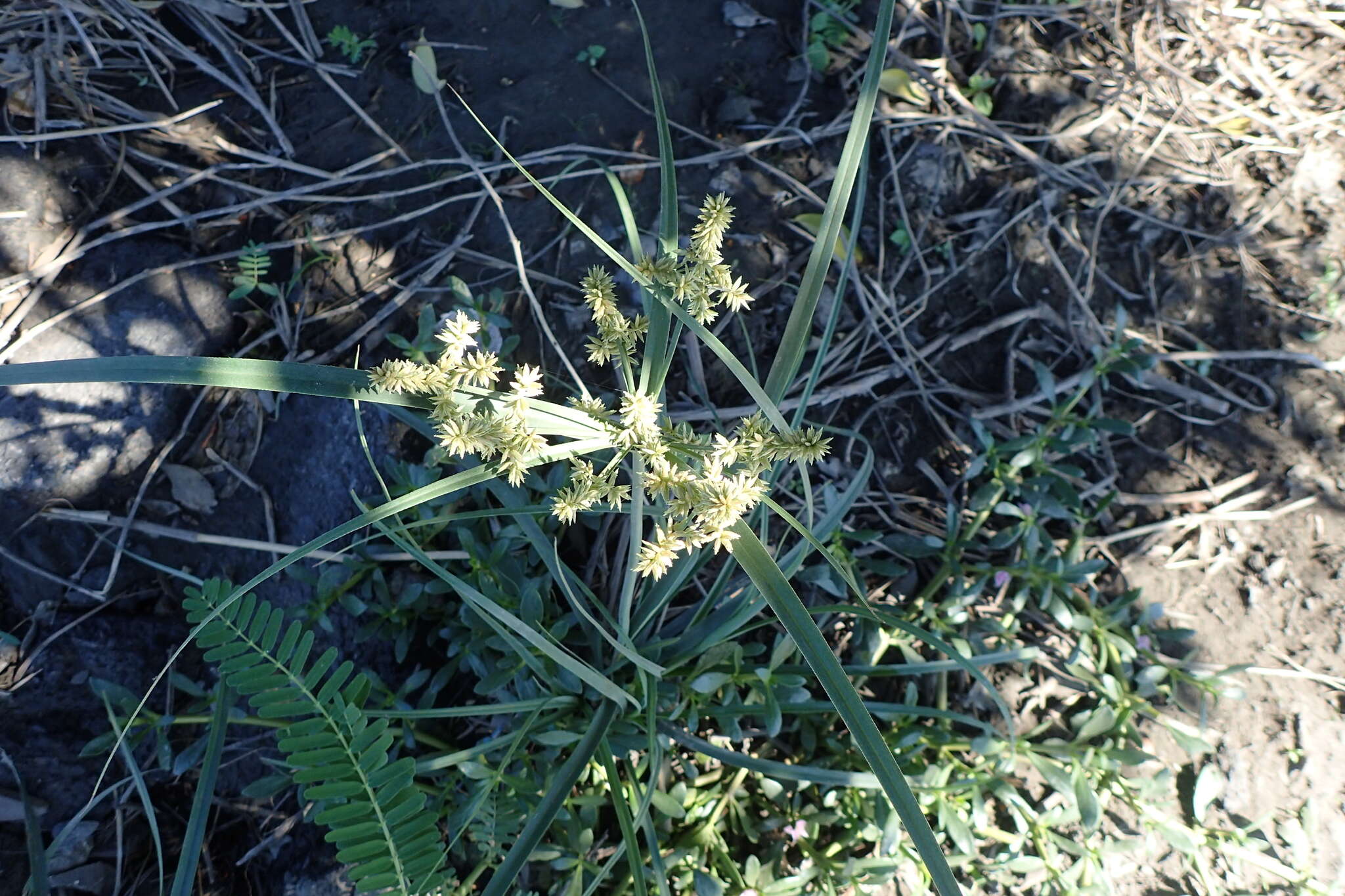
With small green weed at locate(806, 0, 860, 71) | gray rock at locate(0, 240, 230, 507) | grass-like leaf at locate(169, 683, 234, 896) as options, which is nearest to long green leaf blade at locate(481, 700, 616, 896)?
grass-like leaf at locate(169, 683, 234, 896)

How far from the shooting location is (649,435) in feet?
3.83

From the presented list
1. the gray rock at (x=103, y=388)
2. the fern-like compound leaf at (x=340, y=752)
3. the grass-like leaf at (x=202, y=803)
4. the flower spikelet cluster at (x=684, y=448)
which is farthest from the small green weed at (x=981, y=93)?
the grass-like leaf at (x=202, y=803)

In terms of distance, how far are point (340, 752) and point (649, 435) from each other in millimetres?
915

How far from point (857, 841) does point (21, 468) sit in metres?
2.43

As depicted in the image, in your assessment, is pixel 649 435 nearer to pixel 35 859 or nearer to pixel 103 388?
pixel 35 859

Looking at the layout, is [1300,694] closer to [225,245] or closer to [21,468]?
[225,245]

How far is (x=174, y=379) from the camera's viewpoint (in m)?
1.05

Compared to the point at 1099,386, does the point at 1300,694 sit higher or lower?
lower

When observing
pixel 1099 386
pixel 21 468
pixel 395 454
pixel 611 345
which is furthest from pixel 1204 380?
pixel 21 468

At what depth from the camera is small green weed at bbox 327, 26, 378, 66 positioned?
2.62m

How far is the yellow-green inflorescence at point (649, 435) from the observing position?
1.11 m

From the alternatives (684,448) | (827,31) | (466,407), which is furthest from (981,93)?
(466,407)

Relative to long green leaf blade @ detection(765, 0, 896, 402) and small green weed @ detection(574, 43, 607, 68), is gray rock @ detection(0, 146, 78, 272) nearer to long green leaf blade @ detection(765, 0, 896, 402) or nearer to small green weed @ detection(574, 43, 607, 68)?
small green weed @ detection(574, 43, 607, 68)

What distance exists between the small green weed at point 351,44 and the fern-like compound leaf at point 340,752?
6.01 feet
